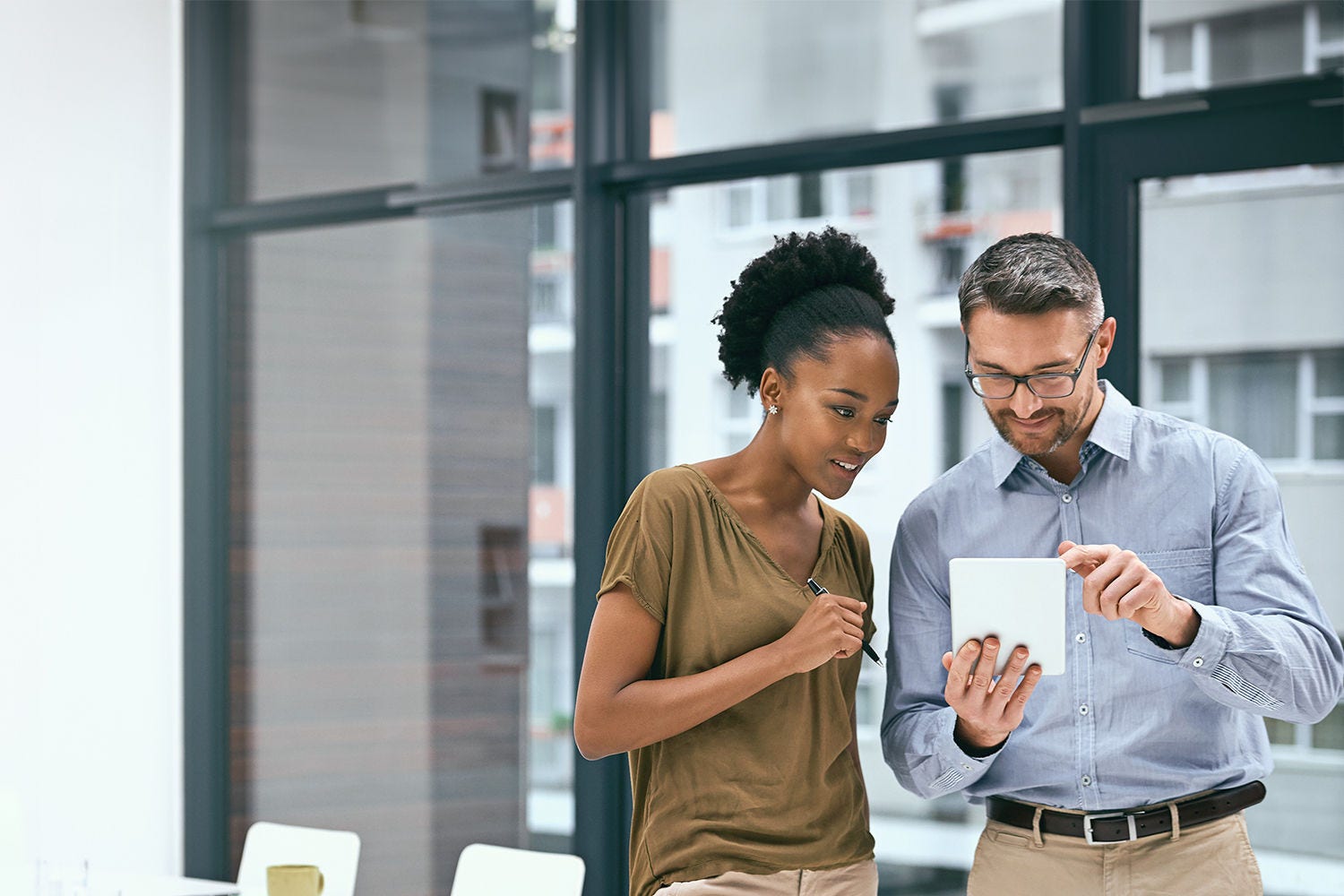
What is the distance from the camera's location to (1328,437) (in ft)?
8.39

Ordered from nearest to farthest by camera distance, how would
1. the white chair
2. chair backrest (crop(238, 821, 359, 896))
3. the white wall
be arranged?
1. chair backrest (crop(238, 821, 359, 896))
2. the white chair
3. the white wall

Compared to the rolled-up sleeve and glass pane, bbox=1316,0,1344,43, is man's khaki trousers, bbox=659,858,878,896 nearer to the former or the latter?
the rolled-up sleeve

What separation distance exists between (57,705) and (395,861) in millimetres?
1014

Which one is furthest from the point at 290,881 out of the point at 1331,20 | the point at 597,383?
the point at 1331,20

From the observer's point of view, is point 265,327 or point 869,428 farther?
point 265,327

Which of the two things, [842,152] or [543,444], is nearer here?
[842,152]

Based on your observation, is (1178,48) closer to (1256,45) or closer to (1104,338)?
(1256,45)

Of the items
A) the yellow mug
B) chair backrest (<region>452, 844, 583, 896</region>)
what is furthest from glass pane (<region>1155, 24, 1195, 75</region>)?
the yellow mug

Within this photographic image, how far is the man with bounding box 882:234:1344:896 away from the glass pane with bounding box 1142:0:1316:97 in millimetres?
901

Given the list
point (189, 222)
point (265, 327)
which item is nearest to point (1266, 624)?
point (265, 327)

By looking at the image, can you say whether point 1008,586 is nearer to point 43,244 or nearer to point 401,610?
point 401,610

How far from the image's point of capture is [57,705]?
151 inches

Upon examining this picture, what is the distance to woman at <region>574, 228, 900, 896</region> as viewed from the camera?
6.54ft

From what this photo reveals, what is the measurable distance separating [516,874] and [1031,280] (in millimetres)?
1513
